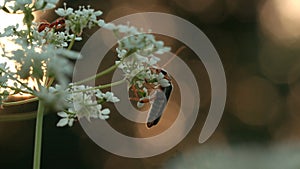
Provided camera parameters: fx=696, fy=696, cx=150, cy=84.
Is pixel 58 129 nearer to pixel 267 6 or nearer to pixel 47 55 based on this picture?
pixel 267 6

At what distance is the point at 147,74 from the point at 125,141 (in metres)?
3.37

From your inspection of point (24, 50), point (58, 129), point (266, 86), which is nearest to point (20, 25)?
point (24, 50)

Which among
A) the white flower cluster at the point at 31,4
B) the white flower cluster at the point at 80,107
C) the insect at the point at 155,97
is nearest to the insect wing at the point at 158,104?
the insect at the point at 155,97

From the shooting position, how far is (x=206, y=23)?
607 cm

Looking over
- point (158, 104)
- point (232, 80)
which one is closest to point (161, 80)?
point (158, 104)

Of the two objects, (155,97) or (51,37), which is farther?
(155,97)

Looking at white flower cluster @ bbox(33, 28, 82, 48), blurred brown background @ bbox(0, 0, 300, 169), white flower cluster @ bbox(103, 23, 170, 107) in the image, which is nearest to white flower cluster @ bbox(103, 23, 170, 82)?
white flower cluster @ bbox(103, 23, 170, 107)

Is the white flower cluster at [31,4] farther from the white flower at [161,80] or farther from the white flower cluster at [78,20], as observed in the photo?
the white flower at [161,80]

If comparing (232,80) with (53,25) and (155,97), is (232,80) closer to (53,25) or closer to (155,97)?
(155,97)

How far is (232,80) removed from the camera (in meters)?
5.97

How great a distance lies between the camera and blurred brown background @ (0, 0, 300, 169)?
459cm

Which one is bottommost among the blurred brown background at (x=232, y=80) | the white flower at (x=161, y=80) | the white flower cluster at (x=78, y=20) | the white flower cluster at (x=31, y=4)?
the blurred brown background at (x=232, y=80)

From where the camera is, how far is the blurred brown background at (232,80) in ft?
15.1

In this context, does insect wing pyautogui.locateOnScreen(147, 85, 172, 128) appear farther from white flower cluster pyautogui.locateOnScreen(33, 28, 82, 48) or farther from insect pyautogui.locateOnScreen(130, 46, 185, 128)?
white flower cluster pyautogui.locateOnScreen(33, 28, 82, 48)
